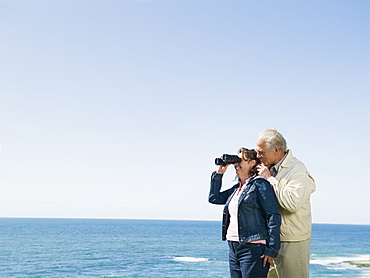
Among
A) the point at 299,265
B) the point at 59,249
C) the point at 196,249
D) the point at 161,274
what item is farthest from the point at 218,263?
the point at 299,265

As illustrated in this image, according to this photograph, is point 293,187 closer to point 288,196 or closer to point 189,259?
point 288,196

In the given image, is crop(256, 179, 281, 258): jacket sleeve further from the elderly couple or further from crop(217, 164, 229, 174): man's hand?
crop(217, 164, 229, 174): man's hand

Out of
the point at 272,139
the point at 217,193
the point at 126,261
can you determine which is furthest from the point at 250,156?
the point at 126,261

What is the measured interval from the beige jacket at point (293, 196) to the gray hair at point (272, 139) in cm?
10

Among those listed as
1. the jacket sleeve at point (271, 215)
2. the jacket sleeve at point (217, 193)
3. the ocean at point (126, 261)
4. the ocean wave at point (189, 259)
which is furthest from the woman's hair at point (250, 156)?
the ocean wave at point (189, 259)

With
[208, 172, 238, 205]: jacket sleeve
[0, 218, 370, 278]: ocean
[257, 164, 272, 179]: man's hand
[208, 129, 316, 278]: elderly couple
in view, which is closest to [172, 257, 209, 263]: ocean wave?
[0, 218, 370, 278]: ocean

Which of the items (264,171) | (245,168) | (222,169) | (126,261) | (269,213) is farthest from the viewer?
(126,261)

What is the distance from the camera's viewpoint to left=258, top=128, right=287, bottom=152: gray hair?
3016 millimetres

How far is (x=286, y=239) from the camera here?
299cm

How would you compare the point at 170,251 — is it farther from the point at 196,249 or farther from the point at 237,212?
the point at 237,212

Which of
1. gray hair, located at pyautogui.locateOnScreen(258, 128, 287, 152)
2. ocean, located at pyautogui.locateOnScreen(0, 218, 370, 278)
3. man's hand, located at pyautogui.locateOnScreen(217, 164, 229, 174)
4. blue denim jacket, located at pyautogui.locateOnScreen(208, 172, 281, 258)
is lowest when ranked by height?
ocean, located at pyautogui.locateOnScreen(0, 218, 370, 278)

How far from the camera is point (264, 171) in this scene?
301cm

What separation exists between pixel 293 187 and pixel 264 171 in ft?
0.68

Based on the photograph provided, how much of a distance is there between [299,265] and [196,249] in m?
40.4
